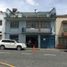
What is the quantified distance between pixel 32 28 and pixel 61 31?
17.5 feet

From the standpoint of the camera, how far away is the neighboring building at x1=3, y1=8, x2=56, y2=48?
54.0 metres

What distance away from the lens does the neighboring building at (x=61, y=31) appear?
175 ft

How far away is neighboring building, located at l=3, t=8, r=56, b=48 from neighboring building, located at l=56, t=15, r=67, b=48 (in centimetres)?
79

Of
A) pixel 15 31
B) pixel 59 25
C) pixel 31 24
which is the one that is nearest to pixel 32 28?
pixel 31 24

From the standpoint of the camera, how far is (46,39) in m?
54.7

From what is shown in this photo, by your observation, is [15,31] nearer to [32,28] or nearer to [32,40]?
[32,28]

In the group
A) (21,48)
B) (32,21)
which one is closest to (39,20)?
(32,21)

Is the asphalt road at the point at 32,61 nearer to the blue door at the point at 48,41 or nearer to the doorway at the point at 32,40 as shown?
the blue door at the point at 48,41

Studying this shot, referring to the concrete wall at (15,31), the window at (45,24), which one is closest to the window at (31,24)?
the concrete wall at (15,31)

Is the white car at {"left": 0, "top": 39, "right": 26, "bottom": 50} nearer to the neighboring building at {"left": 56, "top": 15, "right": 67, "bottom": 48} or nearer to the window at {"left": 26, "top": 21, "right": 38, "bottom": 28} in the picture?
the window at {"left": 26, "top": 21, "right": 38, "bottom": 28}

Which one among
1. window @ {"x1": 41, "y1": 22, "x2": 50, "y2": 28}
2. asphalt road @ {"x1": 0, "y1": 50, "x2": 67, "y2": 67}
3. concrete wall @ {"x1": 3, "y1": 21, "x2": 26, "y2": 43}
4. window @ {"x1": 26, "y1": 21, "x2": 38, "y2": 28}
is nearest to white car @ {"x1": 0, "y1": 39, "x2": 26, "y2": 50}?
concrete wall @ {"x1": 3, "y1": 21, "x2": 26, "y2": 43}

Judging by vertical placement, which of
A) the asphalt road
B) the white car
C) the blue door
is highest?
the blue door

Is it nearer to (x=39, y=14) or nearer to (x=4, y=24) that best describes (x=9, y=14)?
(x=4, y=24)

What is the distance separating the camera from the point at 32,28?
54.2 metres
